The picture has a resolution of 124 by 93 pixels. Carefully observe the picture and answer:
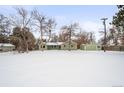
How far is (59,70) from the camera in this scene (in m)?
3.68

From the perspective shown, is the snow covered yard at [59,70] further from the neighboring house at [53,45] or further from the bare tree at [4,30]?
the bare tree at [4,30]

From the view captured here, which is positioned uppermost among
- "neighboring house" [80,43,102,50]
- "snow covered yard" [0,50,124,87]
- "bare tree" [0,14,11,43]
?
"bare tree" [0,14,11,43]

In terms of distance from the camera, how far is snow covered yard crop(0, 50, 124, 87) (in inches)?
123

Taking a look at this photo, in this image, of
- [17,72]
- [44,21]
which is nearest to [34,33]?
[44,21]

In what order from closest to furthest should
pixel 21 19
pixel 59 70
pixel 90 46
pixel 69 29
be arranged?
pixel 59 70, pixel 69 29, pixel 21 19, pixel 90 46

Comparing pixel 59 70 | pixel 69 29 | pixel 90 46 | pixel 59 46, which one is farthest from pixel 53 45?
→ pixel 59 70

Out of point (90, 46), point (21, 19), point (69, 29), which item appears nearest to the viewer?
point (69, 29)

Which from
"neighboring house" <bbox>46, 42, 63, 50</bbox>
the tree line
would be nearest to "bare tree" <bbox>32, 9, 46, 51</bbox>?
the tree line

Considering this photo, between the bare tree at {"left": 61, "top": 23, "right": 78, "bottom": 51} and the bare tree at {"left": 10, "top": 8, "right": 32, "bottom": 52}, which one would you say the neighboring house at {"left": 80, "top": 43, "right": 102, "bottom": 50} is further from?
the bare tree at {"left": 10, "top": 8, "right": 32, "bottom": 52}

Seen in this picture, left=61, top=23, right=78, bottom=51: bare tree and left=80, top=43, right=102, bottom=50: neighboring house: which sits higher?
left=61, top=23, right=78, bottom=51: bare tree

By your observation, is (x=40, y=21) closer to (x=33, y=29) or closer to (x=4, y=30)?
(x=33, y=29)

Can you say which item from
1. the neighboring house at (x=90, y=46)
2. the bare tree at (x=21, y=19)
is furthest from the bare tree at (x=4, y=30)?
the neighboring house at (x=90, y=46)

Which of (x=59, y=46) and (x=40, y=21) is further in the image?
(x=59, y=46)
